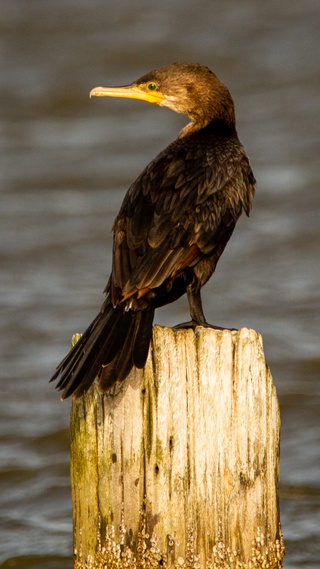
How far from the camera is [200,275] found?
16.5 ft

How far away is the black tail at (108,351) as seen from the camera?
13.6 ft

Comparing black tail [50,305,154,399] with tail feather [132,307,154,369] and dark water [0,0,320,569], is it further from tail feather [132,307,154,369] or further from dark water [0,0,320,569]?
dark water [0,0,320,569]

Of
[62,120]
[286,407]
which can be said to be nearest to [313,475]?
[286,407]

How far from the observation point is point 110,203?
11.4 meters

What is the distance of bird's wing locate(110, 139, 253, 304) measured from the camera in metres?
4.55

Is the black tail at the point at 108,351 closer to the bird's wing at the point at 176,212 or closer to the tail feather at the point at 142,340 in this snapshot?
the tail feather at the point at 142,340

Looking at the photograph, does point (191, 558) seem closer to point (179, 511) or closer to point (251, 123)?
point (179, 511)

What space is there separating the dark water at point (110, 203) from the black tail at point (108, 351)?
2.08m

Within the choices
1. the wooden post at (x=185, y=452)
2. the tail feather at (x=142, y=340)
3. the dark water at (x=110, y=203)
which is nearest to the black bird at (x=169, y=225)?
the tail feather at (x=142, y=340)

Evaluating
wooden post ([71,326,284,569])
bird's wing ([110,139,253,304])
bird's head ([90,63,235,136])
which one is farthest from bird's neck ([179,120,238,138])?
wooden post ([71,326,284,569])

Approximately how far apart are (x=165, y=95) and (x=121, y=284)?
167 centimetres

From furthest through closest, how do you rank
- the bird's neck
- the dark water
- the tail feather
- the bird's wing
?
the dark water, the bird's neck, the bird's wing, the tail feather

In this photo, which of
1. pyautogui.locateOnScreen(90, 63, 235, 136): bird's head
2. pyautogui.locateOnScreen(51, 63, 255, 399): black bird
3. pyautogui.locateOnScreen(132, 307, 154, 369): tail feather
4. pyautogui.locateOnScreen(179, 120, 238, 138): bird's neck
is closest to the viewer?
pyautogui.locateOnScreen(132, 307, 154, 369): tail feather

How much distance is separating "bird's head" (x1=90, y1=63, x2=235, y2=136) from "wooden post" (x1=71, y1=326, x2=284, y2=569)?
1.80 meters
